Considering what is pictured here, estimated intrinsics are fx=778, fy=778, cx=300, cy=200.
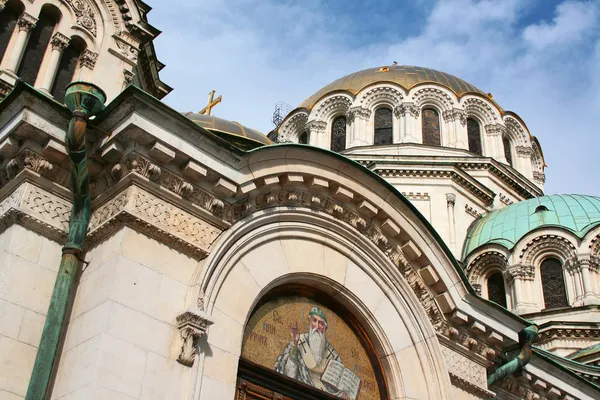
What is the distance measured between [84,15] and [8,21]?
1591 mm

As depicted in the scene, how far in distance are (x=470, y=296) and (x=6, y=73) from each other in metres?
9.05

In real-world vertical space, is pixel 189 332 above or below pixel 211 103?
below

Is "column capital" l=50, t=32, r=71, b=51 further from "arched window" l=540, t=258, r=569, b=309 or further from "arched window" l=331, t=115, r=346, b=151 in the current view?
"arched window" l=540, t=258, r=569, b=309

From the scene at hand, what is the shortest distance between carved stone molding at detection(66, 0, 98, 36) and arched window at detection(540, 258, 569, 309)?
1645cm

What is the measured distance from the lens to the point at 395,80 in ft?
107

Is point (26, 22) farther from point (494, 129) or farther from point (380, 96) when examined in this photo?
point (494, 129)

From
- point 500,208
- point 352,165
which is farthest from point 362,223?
point 500,208

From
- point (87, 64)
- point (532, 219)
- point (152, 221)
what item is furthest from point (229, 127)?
point (532, 219)

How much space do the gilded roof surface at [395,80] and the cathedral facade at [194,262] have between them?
53.9ft

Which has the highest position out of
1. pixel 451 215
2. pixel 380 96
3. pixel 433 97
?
pixel 380 96

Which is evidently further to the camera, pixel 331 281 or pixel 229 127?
pixel 229 127

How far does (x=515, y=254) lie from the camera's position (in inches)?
1010

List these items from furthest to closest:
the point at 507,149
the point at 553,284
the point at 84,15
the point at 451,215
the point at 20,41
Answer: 1. the point at 507,149
2. the point at 451,215
3. the point at 553,284
4. the point at 84,15
5. the point at 20,41

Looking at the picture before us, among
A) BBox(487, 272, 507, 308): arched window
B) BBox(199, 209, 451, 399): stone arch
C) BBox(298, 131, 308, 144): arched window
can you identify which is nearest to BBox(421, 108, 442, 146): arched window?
BBox(298, 131, 308, 144): arched window
